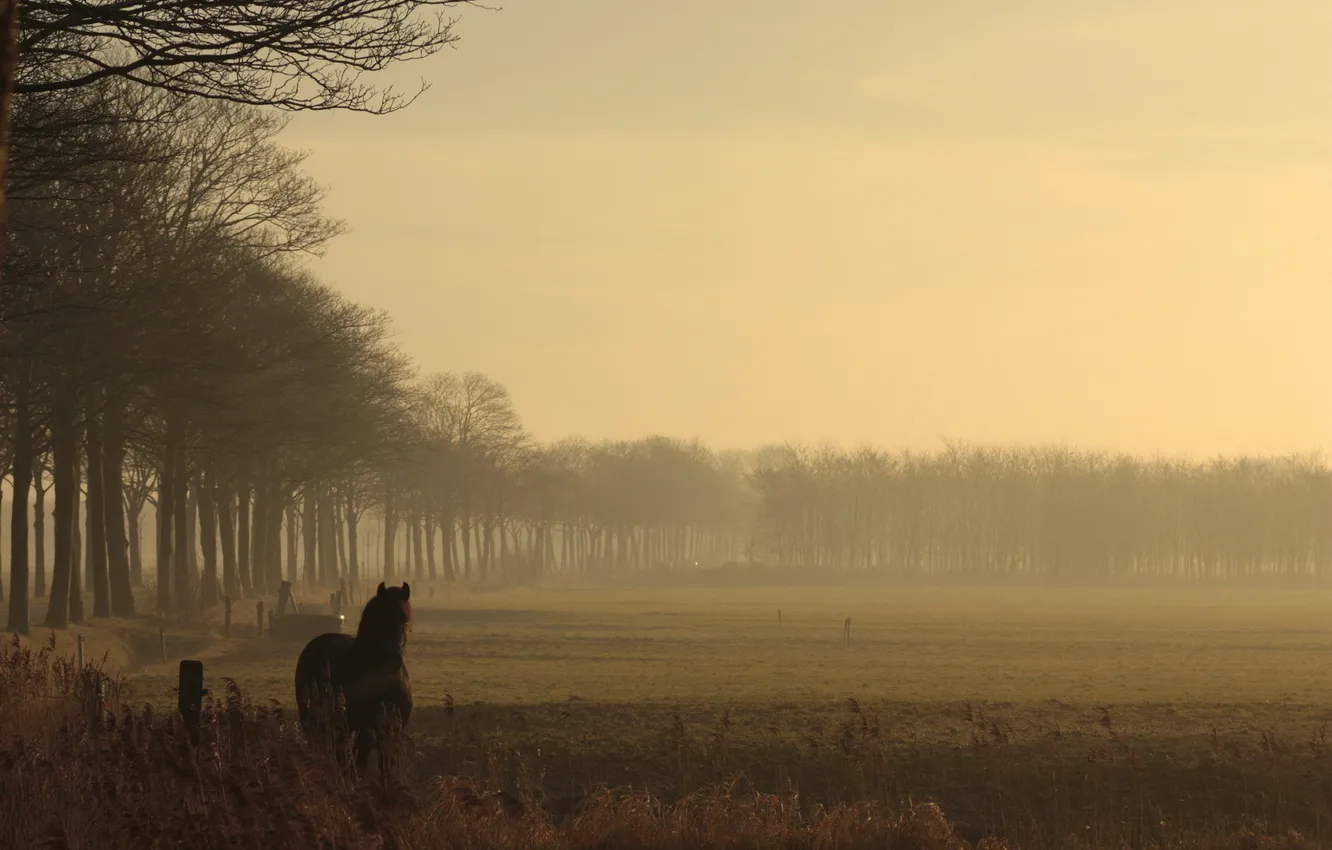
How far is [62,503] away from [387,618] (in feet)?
84.9

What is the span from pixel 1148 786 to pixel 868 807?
587 centimetres

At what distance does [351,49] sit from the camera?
14.9 meters

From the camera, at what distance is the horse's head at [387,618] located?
15.0m

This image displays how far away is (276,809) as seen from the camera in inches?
396

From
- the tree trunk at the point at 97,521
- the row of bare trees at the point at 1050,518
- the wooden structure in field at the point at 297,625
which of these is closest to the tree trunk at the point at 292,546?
the wooden structure in field at the point at 297,625

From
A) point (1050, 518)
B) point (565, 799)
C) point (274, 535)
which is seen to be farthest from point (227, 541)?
point (1050, 518)

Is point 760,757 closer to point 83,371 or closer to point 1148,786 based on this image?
point 1148,786

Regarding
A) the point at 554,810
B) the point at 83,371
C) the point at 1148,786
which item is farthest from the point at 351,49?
the point at 83,371

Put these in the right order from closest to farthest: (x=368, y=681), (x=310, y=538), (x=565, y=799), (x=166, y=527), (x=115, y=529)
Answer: (x=368, y=681)
(x=565, y=799)
(x=115, y=529)
(x=166, y=527)
(x=310, y=538)

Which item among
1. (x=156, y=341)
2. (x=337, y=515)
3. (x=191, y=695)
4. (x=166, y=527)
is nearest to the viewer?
(x=191, y=695)

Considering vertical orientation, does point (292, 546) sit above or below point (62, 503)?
below

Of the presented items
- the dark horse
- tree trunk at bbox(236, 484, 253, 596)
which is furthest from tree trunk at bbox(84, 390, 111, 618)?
the dark horse

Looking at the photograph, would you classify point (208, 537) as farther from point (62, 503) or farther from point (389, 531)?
point (389, 531)

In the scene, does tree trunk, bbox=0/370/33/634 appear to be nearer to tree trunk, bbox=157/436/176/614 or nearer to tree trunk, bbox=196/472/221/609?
tree trunk, bbox=157/436/176/614
